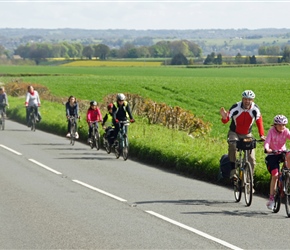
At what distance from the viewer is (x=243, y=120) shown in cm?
1452

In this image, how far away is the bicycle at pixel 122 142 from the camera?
22562 mm

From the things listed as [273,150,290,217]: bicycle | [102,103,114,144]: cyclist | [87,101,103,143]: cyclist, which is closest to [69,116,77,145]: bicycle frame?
[87,101,103,143]: cyclist

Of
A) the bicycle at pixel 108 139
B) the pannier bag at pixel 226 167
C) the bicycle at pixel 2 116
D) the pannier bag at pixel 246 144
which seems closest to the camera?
the pannier bag at pixel 246 144

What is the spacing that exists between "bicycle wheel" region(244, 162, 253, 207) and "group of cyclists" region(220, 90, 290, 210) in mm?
384

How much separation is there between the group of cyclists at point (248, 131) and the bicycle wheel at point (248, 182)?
38 centimetres

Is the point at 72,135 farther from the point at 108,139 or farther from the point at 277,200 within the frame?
the point at 277,200

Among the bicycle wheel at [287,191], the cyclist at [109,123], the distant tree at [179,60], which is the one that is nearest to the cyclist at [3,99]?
the cyclist at [109,123]

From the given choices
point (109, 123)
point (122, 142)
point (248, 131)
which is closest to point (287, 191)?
point (248, 131)

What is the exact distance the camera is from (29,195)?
599 inches

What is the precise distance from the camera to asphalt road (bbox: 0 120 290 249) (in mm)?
10312

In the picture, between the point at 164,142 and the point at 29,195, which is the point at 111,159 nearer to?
the point at 164,142

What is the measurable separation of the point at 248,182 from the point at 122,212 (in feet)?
7.79

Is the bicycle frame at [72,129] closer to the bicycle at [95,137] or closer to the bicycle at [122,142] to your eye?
the bicycle at [95,137]

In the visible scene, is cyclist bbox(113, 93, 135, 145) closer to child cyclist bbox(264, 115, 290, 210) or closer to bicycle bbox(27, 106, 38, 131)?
child cyclist bbox(264, 115, 290, 210)
